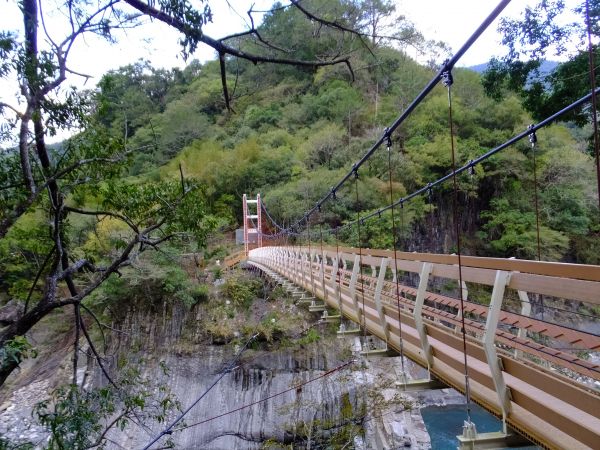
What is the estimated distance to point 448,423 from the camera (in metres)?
7.23

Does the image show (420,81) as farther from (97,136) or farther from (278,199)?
(97,136)

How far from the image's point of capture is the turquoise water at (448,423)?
658 cm

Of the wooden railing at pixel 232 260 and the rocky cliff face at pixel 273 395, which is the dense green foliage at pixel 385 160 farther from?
the rocky cliff face at pixel 273 395

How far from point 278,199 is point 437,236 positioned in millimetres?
4659

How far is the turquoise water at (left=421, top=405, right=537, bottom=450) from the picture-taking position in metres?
6.58

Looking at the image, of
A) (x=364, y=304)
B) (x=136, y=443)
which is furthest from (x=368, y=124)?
(x=364, y=304)

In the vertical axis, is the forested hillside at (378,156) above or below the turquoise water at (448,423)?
above

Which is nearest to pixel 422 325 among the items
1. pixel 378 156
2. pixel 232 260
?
pixel 232 260

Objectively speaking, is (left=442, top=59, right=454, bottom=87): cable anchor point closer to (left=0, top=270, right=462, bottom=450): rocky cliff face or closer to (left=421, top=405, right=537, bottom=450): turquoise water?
(left=0, top=270, right=462, bottom=450): rocky cliff face

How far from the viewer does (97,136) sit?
7.39 feet

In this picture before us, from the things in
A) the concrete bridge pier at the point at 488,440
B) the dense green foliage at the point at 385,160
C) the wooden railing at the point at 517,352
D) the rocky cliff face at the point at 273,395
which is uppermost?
the dense green foliage at the point at 385,160

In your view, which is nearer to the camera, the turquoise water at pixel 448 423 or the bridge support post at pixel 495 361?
the bridge support post at pixel 495 361

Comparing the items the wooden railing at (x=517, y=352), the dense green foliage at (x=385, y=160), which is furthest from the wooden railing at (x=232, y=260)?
the wooden railing at (x=517, y=352)

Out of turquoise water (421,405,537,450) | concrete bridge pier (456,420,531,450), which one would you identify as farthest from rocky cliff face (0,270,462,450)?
concrete bridge pier (456,420,531,450)
